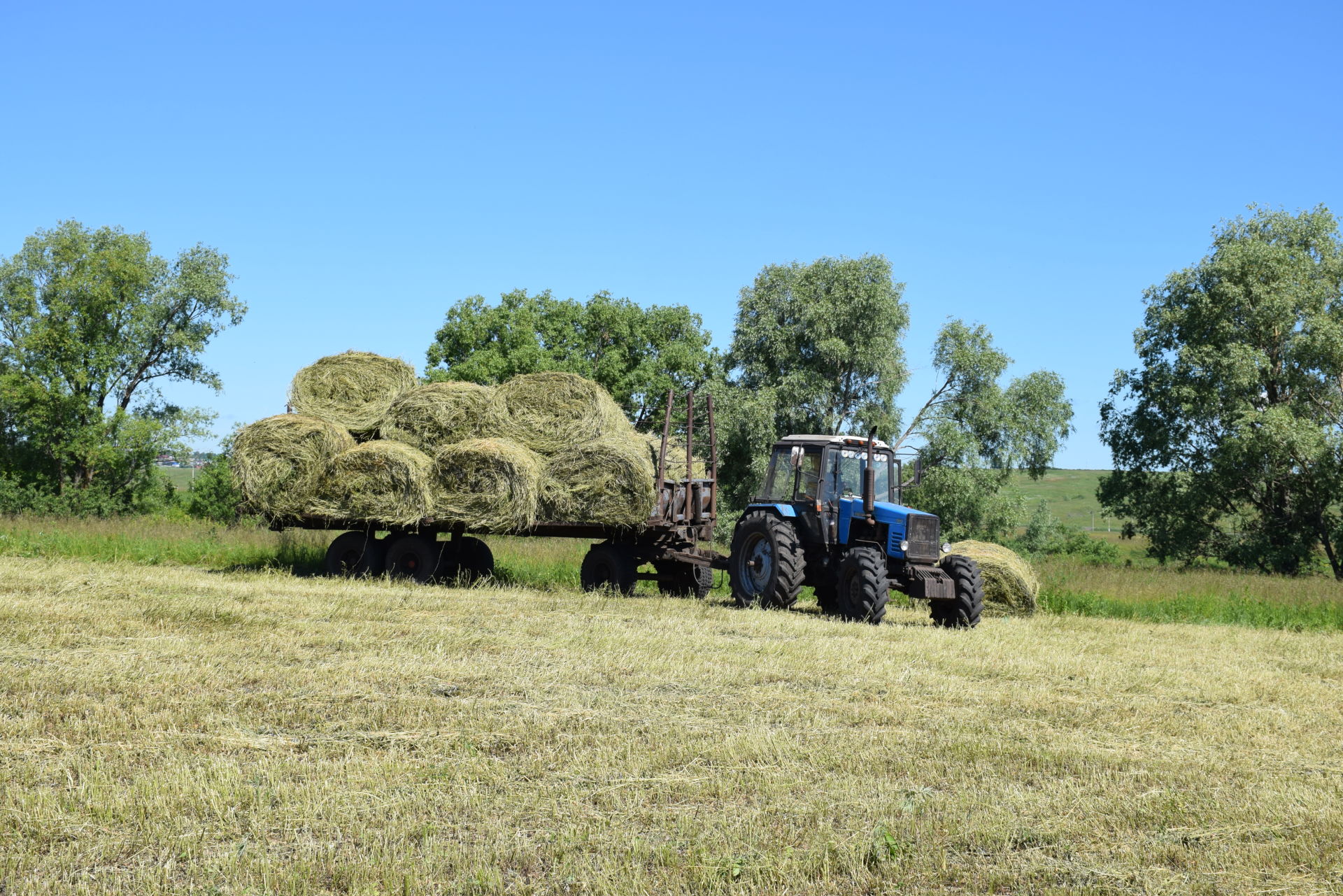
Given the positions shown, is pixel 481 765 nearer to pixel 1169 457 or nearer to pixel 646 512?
pixel 646 512

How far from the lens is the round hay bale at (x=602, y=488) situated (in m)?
14.2

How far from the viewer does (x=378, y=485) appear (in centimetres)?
1441

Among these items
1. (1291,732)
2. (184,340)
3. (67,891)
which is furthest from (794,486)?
(184,340)

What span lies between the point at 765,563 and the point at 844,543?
3.38 ft

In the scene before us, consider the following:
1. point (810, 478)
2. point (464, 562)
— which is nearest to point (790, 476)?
point (810, 478)

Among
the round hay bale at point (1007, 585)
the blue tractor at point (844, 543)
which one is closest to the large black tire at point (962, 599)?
the blue tractor at point (844, 543)

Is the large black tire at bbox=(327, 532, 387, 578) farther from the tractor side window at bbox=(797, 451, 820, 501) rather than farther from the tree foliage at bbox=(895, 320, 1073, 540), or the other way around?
the tree foliage at bbox=(895, 320, 1073, 540)

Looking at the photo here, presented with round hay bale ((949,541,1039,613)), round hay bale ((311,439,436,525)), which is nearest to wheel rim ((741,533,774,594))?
round hay bale ((949,541,1039,613))

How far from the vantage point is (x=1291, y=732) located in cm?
702

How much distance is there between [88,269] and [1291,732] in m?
39.7

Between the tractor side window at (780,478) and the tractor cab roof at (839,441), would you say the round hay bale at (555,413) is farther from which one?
the tractor cab roof at (839,441)

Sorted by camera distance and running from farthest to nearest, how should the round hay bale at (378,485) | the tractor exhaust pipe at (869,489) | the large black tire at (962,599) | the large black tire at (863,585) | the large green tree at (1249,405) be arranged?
the large green tree at (1249,405)
the round hay bale at (378,485)
the tractor exhaust pipe at (869,489)
the large black tire at (962,599)
the large black tire at (863,585)

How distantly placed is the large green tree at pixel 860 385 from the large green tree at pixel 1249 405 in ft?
10.3

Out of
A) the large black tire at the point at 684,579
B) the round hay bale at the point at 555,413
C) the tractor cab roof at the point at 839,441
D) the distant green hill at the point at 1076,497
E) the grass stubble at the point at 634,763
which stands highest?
the distant green hill at the point at 1076,497
